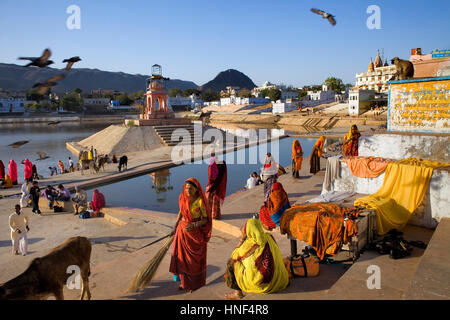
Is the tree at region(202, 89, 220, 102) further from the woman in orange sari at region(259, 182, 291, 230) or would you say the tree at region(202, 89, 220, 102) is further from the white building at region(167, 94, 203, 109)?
the woman in orange sari at region(259, 182, 291, 230)

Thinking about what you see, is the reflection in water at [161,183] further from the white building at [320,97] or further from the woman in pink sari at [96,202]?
the white building at [320,97]

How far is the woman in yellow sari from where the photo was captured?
11.1ft

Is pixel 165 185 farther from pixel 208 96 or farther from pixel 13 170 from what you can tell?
pixel 208 96

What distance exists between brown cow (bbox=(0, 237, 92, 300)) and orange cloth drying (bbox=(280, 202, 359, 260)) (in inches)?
102

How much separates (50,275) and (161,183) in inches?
377

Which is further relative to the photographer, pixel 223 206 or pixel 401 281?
pixel 223 206

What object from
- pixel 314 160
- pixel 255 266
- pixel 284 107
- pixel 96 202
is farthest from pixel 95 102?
pixel 255 266

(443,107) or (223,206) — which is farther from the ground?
(443,107)

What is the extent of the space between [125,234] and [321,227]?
4.18 m

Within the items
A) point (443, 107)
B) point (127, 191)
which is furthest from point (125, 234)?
point (443, 107)
